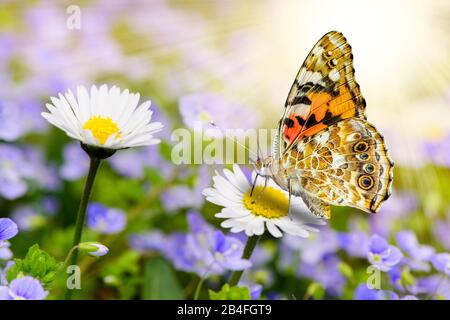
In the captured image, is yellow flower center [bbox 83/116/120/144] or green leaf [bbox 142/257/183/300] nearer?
yellow flower center [bbox 83/116/120/144]

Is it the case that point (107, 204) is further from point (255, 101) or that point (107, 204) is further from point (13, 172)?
point (255, 101)

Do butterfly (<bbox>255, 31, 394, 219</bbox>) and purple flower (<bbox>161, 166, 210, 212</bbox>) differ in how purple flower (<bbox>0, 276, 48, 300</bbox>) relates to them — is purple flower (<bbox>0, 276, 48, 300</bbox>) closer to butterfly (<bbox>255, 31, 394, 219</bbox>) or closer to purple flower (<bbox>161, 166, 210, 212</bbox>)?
butterfly (<bbox>255, 31, 394, 219</bbox>)

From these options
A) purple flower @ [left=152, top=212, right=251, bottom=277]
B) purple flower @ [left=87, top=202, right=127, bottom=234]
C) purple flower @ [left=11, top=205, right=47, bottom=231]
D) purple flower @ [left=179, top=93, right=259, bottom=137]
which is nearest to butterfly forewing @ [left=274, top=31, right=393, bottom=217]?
purple flower @ [left=152, top=212, right=251, bottom=277]

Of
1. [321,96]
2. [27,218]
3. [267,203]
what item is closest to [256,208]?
[267,203]

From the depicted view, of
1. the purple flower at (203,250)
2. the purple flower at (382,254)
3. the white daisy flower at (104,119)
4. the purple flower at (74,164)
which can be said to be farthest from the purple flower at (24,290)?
the purple flower at (74,164)

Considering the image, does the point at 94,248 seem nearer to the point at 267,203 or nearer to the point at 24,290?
the point at 24,290

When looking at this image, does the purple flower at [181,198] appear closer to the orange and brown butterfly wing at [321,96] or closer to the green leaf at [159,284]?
the green leaf at [159,284]

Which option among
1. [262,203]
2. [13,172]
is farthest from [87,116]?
[13,172]
